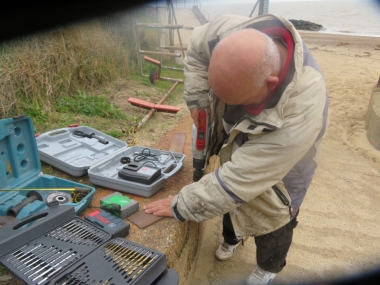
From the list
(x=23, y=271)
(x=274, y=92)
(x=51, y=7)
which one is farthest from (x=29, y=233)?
(x=51, y=7)

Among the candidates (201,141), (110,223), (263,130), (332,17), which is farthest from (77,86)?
(332,17)

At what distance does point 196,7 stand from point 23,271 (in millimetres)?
8174

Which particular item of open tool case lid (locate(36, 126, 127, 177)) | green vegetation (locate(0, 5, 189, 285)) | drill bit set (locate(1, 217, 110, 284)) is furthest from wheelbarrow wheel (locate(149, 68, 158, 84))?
drill bit set (locate(1, 217, 110, 284))

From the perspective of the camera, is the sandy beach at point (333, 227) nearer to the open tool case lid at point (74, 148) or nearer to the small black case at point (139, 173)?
the small black case at point (139, 173)

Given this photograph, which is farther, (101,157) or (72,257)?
(101,157)

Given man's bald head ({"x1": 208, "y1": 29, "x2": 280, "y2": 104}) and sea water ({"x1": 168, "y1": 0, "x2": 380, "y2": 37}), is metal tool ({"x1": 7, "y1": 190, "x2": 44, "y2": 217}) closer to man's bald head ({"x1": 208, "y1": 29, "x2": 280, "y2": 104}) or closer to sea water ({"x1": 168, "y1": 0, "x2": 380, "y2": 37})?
man's bald head ({"x1": 208, "y1": 29, "x2": 280, "y2": 104})

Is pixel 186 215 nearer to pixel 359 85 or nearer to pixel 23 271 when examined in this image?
pixel 23 271

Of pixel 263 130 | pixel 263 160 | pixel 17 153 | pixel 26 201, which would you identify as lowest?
pixel 26 201

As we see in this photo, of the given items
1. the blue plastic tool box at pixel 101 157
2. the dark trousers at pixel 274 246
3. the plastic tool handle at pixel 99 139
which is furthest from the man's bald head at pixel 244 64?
the plastic tool handle at pixel 99 139

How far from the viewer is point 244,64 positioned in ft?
4.50

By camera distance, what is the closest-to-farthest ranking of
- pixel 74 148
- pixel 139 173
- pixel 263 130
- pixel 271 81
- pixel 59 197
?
1. pixel 271 81
2. pixel 263 130
3. pixel 59 197
4. pixel 139 173
5. pixel 74 148

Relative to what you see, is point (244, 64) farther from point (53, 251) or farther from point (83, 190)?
point (83, 190)

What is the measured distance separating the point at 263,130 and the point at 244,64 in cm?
36

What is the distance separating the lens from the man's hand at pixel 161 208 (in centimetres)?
213
